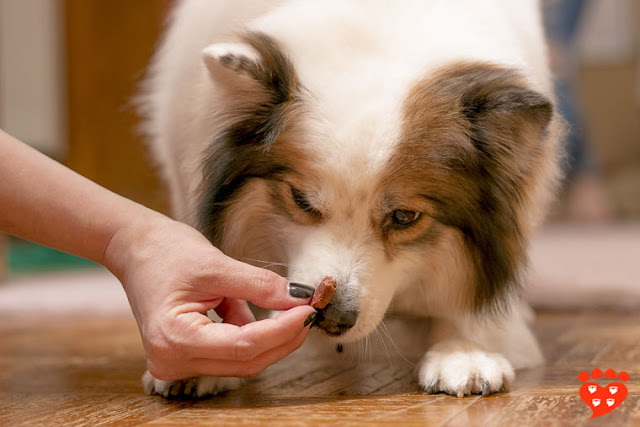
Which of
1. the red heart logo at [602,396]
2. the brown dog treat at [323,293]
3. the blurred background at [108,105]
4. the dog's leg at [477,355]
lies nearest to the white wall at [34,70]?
the blurred background at [108,105]

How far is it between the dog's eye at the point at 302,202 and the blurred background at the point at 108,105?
299 cm

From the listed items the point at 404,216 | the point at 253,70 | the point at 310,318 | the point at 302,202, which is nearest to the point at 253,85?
the point at 253,70

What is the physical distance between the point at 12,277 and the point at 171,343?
→ 297 centimetres

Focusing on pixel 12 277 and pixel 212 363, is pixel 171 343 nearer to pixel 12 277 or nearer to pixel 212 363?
pixel 212 363

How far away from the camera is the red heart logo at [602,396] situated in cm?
132

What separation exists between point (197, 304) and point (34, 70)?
4.94 m

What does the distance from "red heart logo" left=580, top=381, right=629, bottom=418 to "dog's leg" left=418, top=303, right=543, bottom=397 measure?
0.15 m

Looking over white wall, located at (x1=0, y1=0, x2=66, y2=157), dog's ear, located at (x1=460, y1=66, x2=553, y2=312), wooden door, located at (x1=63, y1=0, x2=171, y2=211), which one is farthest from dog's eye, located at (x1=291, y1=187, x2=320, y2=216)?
white wall, located at (x1=0, y1=0, x2=66, y2=157)

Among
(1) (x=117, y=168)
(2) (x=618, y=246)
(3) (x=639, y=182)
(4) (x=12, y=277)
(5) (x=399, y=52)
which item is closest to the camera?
(5) (x=399, y=52)

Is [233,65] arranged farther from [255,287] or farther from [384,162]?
[255,287]

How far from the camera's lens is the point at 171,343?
134 cm

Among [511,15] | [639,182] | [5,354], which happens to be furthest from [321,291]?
[639,182]

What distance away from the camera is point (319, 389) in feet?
5.24

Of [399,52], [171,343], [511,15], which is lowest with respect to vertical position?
[171,343]
